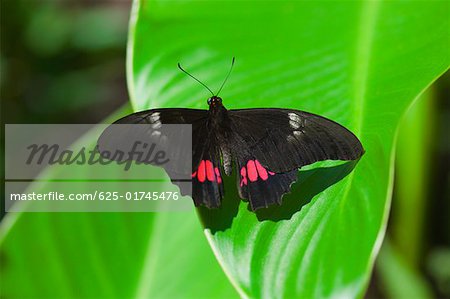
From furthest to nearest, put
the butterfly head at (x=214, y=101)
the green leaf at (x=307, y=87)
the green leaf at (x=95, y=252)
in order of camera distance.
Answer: the green leaf at (x=95, y=252)
the butterfly head at (x=214, y=101)
the green leaf at (x=307, y=87)

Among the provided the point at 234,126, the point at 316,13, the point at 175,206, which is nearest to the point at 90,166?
the point at 175,206

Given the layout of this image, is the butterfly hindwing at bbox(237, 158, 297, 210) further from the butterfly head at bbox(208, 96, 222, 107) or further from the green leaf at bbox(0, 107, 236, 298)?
the green leaf at bbox(0, 107, 236, 298)

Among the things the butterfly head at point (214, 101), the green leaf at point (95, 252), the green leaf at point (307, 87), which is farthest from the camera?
the green leaf at point (95, 252)

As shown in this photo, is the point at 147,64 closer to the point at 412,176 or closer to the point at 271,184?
the point at 271,184

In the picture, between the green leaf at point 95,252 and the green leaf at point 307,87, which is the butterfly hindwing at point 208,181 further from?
the green leaf at point 95,252

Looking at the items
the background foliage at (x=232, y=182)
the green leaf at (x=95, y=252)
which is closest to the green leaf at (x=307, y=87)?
the background foliage at (x=232, y=182)

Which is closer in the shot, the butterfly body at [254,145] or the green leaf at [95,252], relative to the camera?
the butterfly body at [254,145]

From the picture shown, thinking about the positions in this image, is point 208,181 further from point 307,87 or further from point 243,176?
point 307,87

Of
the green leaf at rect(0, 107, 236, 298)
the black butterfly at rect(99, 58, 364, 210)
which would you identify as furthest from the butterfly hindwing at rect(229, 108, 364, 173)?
the green leaf at rect(0, 107, 236, 298)
